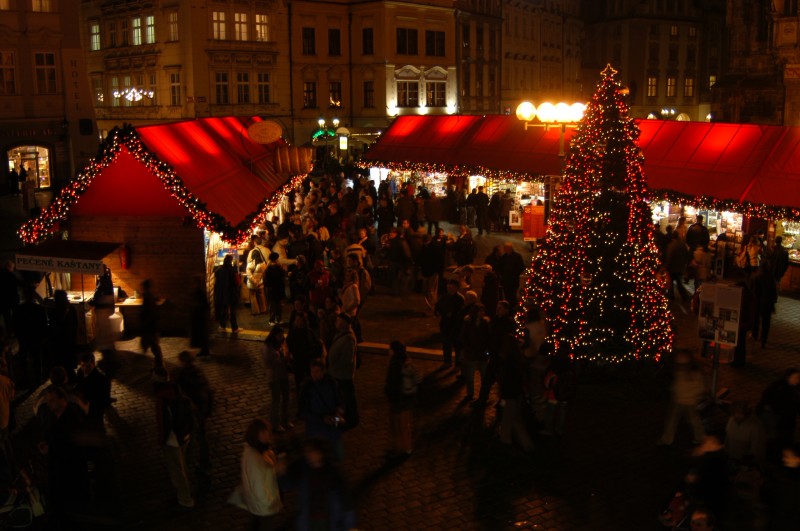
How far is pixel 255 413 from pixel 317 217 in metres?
12.2

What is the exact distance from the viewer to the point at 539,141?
25266mm

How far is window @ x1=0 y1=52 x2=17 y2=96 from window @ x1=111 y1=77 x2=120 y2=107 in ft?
51.1

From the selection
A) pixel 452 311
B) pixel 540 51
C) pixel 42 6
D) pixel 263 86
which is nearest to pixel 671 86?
pixel 540 51

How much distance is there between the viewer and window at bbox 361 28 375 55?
168 ft

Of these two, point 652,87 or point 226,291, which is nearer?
point 226,291

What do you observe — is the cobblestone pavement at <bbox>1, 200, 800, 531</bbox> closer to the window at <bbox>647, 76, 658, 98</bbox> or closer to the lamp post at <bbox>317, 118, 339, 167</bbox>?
the lamp post at <bbox>317, 118, 339, 167</bbox>

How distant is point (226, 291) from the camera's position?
1645 centimetres

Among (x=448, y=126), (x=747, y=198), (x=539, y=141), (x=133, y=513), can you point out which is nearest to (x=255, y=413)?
(x=133, y=513)

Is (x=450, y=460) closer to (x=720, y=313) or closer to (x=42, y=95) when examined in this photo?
(x=720, y=313)

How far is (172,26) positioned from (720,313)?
39620 mm

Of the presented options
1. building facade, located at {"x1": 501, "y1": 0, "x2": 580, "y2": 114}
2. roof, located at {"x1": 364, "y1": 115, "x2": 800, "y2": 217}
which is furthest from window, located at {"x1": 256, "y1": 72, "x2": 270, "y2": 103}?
roof, located at {"x1": 364, "y1": 115, "x2": 800, "y2": 217}

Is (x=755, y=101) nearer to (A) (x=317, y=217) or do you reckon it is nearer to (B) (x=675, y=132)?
(B) (x=675, y=132)

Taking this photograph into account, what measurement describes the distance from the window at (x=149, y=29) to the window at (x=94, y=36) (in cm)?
562

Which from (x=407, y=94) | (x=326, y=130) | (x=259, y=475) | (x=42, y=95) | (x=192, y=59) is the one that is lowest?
(x=259, y=475)
